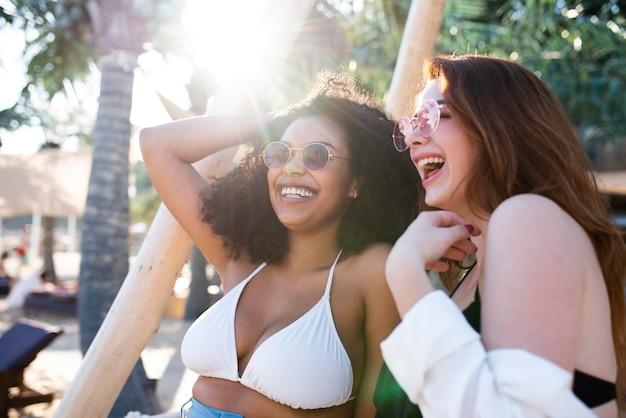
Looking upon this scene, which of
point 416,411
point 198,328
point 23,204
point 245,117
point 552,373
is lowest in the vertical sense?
point 23,204

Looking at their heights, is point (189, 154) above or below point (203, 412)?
above

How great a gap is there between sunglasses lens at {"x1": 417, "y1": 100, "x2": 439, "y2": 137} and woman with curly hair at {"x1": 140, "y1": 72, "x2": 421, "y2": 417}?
0.72 metres

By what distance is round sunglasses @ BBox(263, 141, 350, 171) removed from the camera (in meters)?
2.31

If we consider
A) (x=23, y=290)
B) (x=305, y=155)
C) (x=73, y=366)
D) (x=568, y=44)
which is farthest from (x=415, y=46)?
(x=23, y=290)

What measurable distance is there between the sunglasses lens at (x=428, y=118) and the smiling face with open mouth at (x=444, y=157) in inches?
0.4

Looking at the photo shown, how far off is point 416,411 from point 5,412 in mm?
5769

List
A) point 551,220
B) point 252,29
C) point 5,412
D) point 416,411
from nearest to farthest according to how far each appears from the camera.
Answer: point 551,220
point 416,411
point 252,29
point 5,412

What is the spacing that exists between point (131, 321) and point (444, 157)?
1570 mm

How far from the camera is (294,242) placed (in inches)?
98.6

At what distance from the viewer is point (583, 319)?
4.31 ft

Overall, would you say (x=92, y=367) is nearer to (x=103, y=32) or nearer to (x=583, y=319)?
(x=583, y=319)

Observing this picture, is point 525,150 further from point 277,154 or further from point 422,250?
point 277,154

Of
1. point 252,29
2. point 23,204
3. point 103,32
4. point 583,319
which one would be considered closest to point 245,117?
point 252,29

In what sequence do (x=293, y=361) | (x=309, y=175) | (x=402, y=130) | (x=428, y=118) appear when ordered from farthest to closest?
(x=309, y=175) → (x=293, y=361) → (x=402, y=130) → (x=428, y=118)
